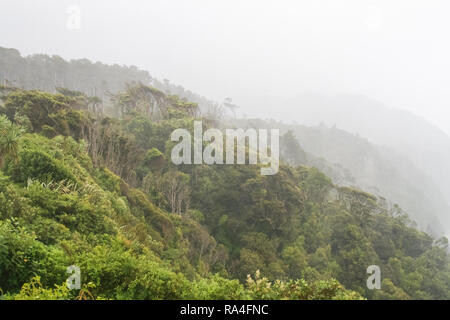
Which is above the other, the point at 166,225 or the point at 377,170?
the point at 377,170

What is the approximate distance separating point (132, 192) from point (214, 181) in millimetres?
9300

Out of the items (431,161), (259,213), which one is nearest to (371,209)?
(259,213)

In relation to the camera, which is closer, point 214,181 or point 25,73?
point 214,181

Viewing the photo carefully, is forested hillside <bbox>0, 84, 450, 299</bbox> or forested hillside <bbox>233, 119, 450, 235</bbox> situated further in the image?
forested hillside <bbox>233, 119, 450, 235</bbox>

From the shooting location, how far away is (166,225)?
54.7 feet

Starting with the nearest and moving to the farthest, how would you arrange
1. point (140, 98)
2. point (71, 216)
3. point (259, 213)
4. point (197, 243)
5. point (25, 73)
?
point (71, 216)
point (197, 243)
point (259, 213)
point (140, 98)
point (25, 73)

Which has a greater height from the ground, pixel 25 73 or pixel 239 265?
pixel 25 73

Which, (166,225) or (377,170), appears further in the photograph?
(377,170)

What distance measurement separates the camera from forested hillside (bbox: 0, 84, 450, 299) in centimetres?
609

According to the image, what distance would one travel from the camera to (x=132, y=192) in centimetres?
1709

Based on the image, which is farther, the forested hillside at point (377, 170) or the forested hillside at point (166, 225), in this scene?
the forested hillside at point (377, 170)

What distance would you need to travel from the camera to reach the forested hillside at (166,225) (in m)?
6.09

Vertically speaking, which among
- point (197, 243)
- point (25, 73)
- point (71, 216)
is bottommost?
point (197, 243)

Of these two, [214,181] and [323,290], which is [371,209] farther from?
[323,290]
